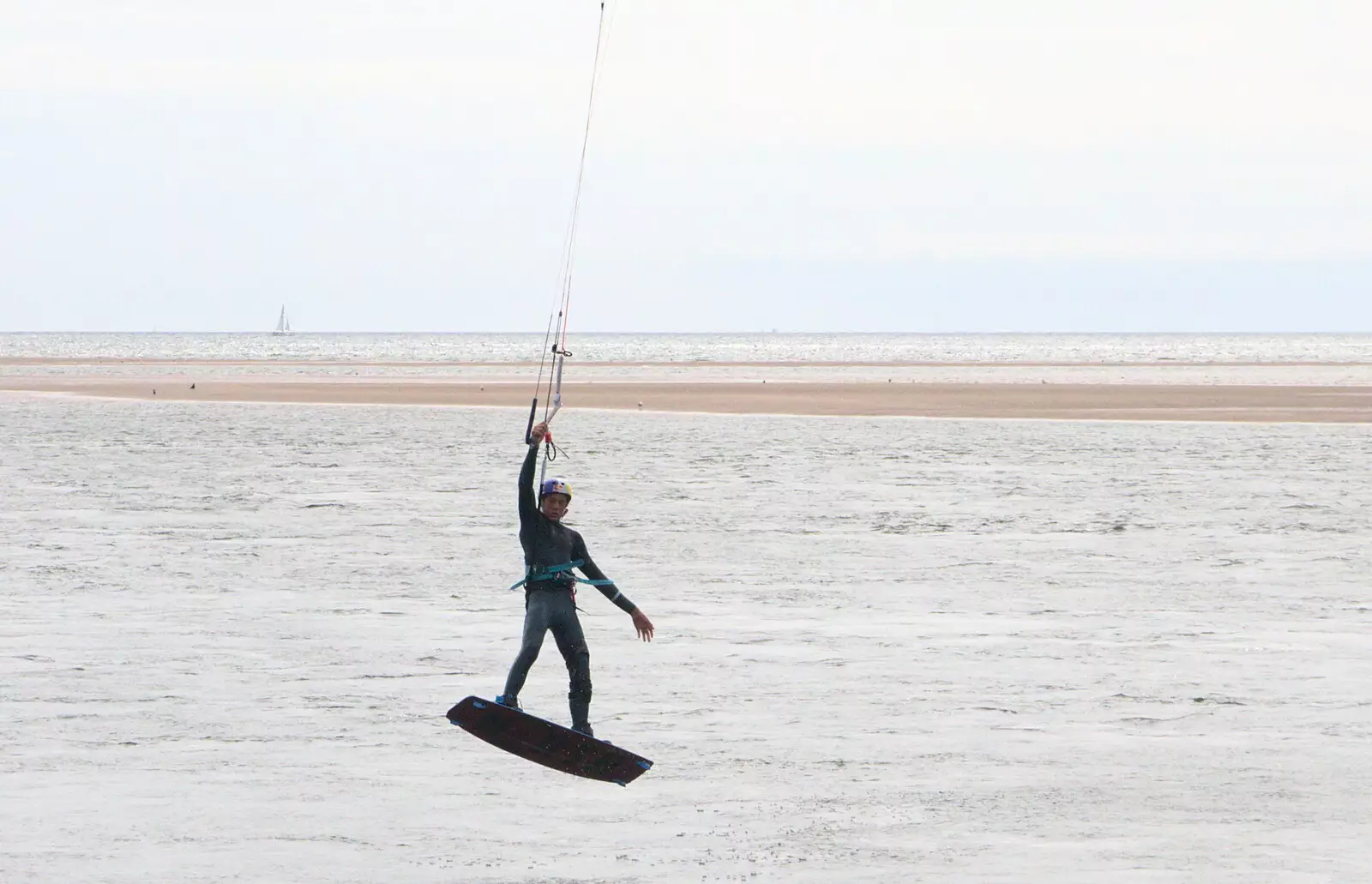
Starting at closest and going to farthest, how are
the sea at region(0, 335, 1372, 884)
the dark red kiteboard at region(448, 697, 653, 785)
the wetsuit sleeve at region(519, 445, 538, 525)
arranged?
the sea at region(0, 335, 1372, 884) < the wetsuit sleeve at region(519, 445, 538, 525) < the dark red kiteboard at region(448, 697, 653, 785)

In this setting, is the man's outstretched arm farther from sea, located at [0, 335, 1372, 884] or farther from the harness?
sea, located at [0, 335, 1372, 884]

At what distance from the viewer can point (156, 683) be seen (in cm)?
1324

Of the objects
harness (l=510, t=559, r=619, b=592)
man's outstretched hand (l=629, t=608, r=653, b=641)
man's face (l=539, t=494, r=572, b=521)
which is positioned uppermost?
man's face (l=539, t=494, r=572, b=521)

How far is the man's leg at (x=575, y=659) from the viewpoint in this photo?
10164mm

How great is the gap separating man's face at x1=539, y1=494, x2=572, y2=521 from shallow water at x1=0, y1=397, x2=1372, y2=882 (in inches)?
69.2

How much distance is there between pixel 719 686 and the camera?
44.0 ft

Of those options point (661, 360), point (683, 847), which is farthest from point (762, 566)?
point (661, 360)

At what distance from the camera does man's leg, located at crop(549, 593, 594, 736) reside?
10.2 m

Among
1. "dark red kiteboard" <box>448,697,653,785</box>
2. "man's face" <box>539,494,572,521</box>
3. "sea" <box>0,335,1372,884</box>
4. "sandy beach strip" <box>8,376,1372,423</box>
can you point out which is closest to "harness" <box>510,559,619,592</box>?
"man's face" <box>539,494,572,521</box>

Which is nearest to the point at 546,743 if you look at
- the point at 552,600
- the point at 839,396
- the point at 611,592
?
the point at 552,600

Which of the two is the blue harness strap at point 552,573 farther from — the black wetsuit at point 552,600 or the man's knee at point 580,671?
the man's knee at point 580,671

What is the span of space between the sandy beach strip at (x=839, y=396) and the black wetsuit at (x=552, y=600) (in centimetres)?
4464

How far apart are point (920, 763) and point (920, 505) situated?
16.0m

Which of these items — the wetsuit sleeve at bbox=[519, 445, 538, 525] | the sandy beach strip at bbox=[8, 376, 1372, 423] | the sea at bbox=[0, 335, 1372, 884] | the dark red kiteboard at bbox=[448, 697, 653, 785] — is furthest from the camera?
the sandy beach strip at bbox=[8, 376, 1372, 423]
